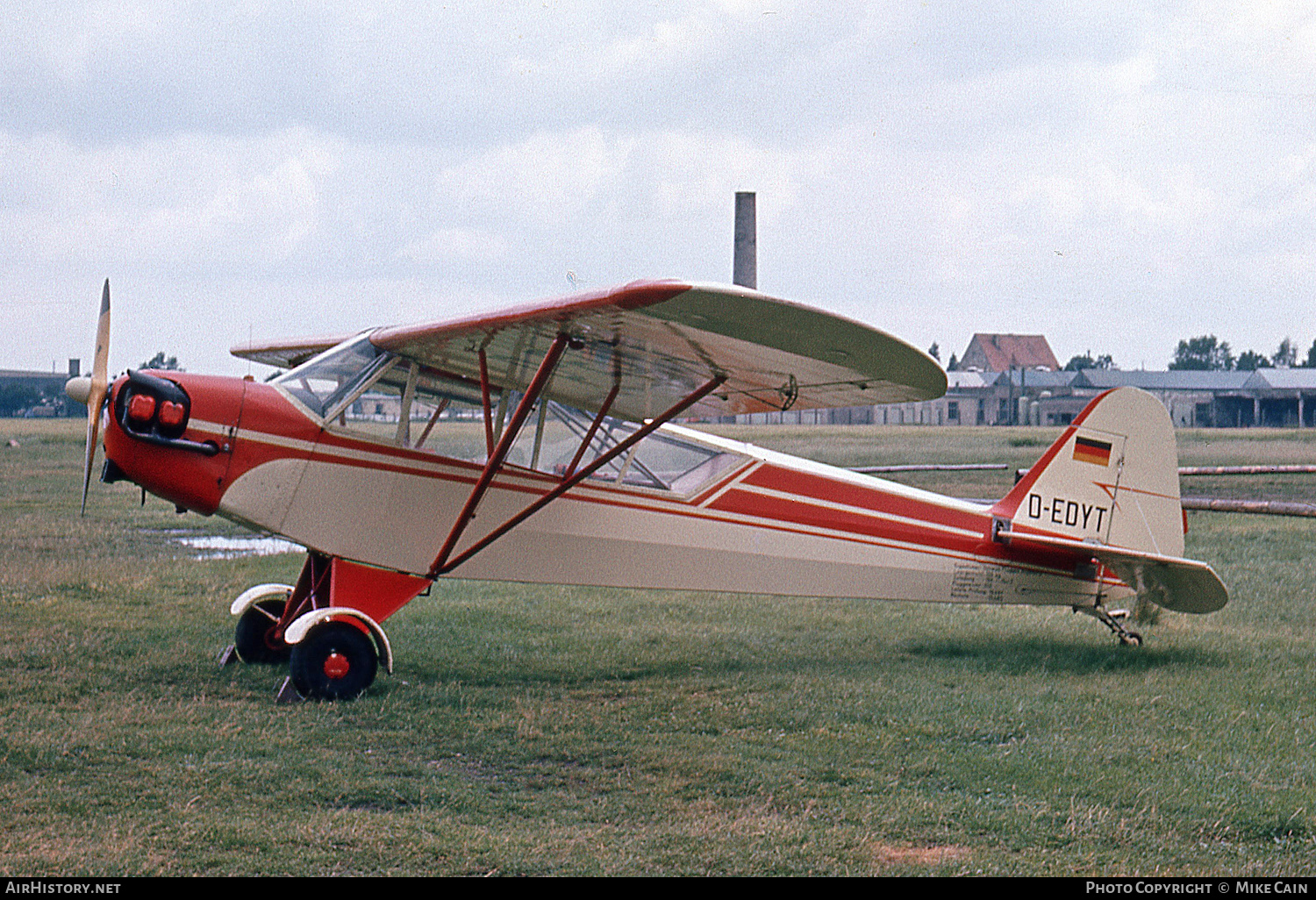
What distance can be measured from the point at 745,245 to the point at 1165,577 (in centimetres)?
2264

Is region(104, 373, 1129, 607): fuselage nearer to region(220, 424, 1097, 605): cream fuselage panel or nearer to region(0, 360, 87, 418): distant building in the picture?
region(220, 424, 1097, 605): cream fuselage panel

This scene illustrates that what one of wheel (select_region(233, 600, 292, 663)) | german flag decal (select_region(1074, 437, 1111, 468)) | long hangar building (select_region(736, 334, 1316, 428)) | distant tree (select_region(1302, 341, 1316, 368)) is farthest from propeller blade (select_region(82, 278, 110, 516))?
distant tree (select_region(1302, 341, 1316, 368))

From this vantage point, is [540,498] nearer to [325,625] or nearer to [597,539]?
[597,539]

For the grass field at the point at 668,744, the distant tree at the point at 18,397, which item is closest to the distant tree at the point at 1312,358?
the grass field at the point at 668,744

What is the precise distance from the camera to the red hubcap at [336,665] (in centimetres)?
643

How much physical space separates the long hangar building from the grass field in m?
47.8

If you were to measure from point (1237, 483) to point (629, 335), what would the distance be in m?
22.3

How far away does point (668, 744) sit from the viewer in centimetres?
582

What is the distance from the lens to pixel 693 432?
8102 millimetres

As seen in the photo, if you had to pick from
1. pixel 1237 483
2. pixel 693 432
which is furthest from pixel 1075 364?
pixel 693 432

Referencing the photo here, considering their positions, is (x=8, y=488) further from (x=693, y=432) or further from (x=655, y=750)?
(x=655, y=750)

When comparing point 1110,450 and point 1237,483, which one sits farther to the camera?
point 1237,483

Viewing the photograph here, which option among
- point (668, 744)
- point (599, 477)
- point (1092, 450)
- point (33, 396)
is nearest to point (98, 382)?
point (599, 477)

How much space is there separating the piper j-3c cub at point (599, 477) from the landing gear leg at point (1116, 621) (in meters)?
0.02
